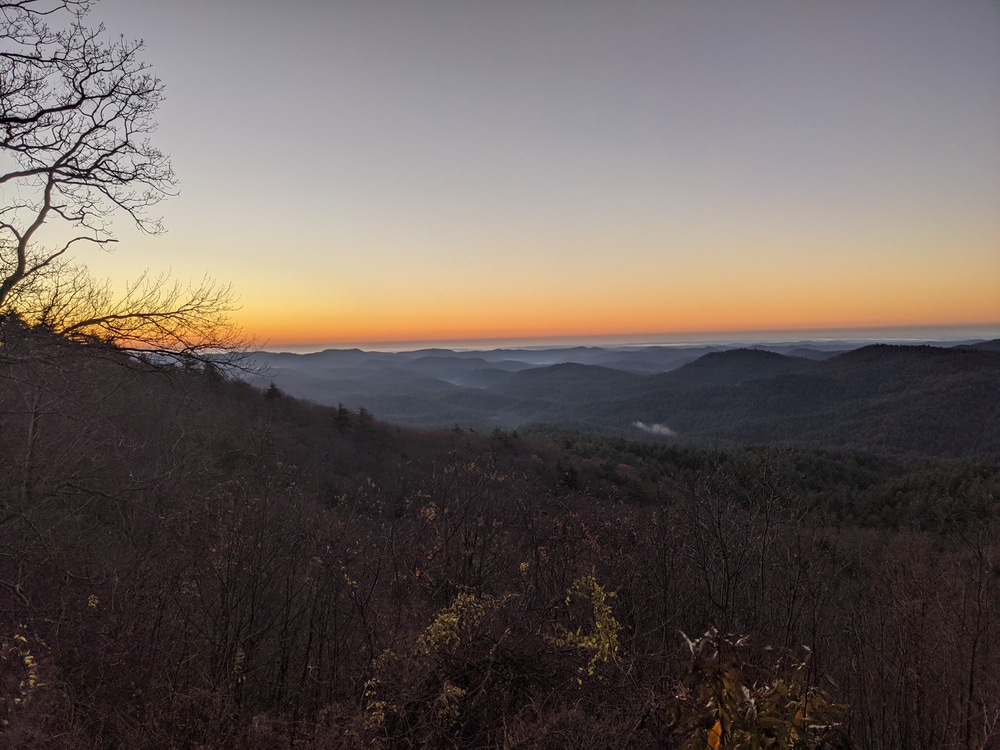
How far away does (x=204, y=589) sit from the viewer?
854 centimetres

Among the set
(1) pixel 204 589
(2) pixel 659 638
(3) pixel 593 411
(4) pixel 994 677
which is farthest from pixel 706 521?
(3) pixel 593 411

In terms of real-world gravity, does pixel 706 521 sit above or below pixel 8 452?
below

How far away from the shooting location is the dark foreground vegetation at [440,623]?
502 centimetres

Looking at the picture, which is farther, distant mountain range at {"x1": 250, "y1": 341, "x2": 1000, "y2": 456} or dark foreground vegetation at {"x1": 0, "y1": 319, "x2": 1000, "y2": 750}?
distant mountain range at {"x1": 250, "y1": 341, "x2": 1000, "y2": 456}

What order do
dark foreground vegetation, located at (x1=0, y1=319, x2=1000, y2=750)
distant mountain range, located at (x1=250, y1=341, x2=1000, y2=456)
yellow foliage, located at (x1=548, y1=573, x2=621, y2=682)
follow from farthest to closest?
distant mountain range, located at (x1=250, y1=341, x2=1000, y2=456)
yellow foliage, located at (x1=548, y1=573, x2=621, y2=682)
dark foreground vegetation, located at (x1=0, y1=319, x2=1000, y2=750)

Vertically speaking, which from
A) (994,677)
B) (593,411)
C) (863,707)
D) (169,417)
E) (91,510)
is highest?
(169,417)

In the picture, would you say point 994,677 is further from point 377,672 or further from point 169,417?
point 169,417

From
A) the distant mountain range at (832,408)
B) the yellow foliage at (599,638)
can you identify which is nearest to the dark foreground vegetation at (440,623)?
the yellow foliage at (599,638)

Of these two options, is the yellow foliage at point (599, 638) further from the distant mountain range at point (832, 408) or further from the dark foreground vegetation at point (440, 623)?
the distant mountain range at point (832, 408)

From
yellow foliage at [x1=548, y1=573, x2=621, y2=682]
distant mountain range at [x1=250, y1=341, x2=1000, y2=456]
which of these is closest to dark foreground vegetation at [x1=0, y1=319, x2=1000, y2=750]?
yellow foliage at [x1=548, y1=573, x2=621, y2=682]

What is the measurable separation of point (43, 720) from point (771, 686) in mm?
7345

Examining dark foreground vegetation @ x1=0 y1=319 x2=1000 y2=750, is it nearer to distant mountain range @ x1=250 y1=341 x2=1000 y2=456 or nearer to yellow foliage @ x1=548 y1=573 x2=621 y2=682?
yellow foliage @ x1=548 y1=573 x2=621 y2=682

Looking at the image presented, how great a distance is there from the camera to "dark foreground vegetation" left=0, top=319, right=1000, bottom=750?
5023 mm

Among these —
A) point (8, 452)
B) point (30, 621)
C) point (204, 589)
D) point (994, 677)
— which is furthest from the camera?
point (8, 452)
